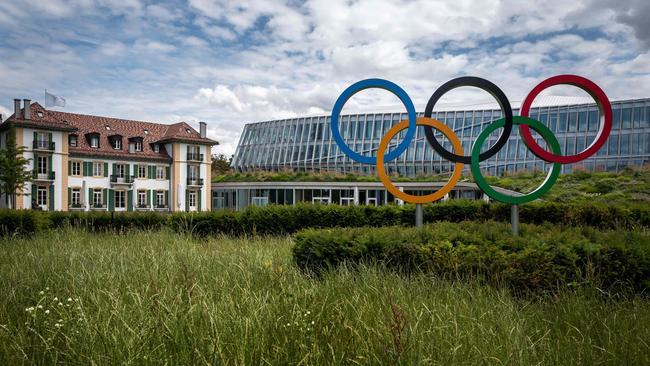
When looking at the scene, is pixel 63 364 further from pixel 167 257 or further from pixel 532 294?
pixel 532 294

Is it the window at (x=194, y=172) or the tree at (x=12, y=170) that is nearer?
the tree at (x=12, y=170)

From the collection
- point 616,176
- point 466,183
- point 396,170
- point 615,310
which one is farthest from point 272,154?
point 615,310

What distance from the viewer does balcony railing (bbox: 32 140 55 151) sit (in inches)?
1510

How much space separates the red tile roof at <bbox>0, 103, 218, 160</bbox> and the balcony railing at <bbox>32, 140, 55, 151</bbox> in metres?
1.20

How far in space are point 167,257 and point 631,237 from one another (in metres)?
6.56

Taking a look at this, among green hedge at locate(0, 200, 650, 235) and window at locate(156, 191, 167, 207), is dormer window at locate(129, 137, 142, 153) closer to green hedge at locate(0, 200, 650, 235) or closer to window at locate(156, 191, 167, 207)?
window at locate(156, 191, 167, 207)

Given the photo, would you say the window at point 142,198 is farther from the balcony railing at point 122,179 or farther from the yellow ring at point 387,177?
the yellow ring at point 387,177

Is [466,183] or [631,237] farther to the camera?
[466,183]

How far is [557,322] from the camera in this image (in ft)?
16.4

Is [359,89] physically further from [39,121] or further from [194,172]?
[194,172]

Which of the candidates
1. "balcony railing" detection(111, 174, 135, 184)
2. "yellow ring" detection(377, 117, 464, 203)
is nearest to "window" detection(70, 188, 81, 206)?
"balcony railing" detection(111, 174, 135, 184)

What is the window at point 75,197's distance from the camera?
39750mm

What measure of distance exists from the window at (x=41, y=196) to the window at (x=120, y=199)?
536cm

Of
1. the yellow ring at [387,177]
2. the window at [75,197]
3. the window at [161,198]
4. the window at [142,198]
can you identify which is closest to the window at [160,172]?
the window at [161,198]
